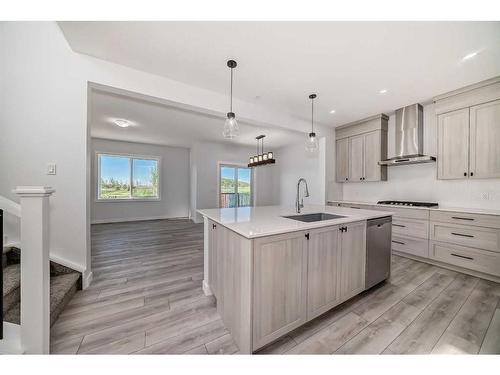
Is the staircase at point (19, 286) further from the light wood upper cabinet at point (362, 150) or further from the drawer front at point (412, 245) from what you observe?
the light wood upper cabinet at point (362, 150)

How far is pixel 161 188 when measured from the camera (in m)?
6.29

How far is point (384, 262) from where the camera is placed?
210cm

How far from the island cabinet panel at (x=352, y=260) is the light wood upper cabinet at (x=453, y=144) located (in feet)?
6.92

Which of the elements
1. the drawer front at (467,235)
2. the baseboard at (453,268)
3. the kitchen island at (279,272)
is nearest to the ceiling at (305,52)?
the kitchen island at (279,272)

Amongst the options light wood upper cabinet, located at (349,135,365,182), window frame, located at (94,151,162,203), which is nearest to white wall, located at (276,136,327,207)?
light wood upper cabinet, located at (349,135,365,182)

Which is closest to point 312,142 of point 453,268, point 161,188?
point 453,268

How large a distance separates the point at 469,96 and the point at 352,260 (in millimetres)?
2906

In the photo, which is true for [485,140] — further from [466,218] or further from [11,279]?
[11,279]

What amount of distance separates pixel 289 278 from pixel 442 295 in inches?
77.9

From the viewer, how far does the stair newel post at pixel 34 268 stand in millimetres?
1063

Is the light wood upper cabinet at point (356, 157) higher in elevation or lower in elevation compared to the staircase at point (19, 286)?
higher
